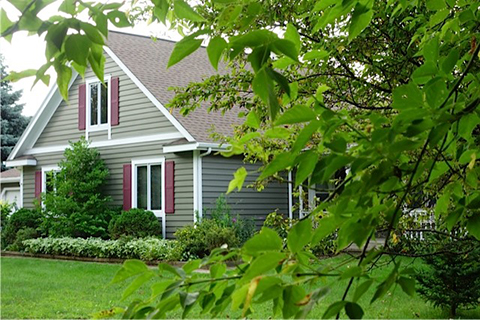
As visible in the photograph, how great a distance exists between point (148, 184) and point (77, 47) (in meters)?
16.2

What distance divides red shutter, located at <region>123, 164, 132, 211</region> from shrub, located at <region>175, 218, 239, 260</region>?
327 cm

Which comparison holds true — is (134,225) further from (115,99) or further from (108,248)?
(115,99)

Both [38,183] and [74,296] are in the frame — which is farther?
[38,183]

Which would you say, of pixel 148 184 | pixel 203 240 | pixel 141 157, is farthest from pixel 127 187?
pixel 203 240

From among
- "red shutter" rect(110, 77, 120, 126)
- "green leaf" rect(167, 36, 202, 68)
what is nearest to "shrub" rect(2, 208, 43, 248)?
"red shutter" rect(110, 77, 120, 126)

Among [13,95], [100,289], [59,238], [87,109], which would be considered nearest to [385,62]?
[100,289]

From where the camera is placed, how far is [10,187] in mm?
27828

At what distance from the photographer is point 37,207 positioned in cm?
1870

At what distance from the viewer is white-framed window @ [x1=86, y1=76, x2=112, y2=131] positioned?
731 inches

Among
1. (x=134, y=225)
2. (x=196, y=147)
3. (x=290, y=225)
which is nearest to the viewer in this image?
(x=290, y=225)

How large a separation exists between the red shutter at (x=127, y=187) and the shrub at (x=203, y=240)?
327 centimetres

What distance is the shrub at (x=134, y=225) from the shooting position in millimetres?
15914

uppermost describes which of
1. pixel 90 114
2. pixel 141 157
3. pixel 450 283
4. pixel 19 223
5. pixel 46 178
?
pixel 90 114

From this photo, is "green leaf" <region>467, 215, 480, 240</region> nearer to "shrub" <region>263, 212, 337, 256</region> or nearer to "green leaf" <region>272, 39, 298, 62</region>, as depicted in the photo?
"green leaf" <region>272, 39, 298, 62</region>
